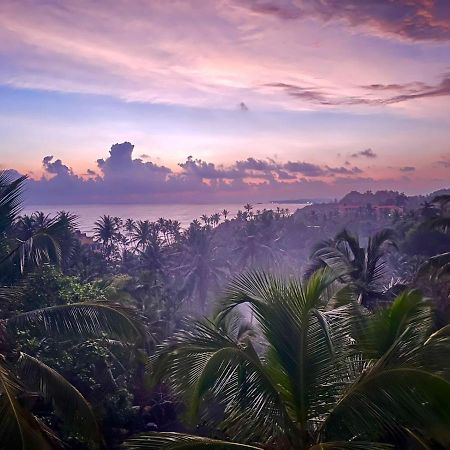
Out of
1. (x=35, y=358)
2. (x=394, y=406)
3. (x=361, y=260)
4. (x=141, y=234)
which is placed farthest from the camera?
(x=141, y=234)

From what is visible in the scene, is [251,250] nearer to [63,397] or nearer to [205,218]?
[205,218]

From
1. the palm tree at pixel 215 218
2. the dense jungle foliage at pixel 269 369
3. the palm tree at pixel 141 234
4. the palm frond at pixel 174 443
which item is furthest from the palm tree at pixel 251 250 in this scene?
the palm frond at pixel 174 443

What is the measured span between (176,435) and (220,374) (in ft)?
2.47

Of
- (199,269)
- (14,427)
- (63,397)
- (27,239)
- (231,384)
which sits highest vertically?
(27,239)

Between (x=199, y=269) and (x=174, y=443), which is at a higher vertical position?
(x=174, y=443)

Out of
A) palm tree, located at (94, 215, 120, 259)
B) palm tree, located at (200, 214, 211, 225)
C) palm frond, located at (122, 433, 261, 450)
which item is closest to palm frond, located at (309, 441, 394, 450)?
palm frond, located at (122, 433, 261, 450)

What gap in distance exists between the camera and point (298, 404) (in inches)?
216

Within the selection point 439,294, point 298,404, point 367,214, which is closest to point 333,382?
point 298,404

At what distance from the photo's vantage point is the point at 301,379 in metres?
5.46

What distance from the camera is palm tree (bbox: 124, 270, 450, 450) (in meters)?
4.95

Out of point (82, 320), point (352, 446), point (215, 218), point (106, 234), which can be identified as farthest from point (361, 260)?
point (215, 218)

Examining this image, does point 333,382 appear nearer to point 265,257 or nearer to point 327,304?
point 327,304

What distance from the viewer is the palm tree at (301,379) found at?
4949 mm

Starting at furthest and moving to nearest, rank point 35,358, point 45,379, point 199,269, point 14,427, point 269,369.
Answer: point 199,269 → point 35,358 → point 45,379 → point 269,369 → point 14,427
